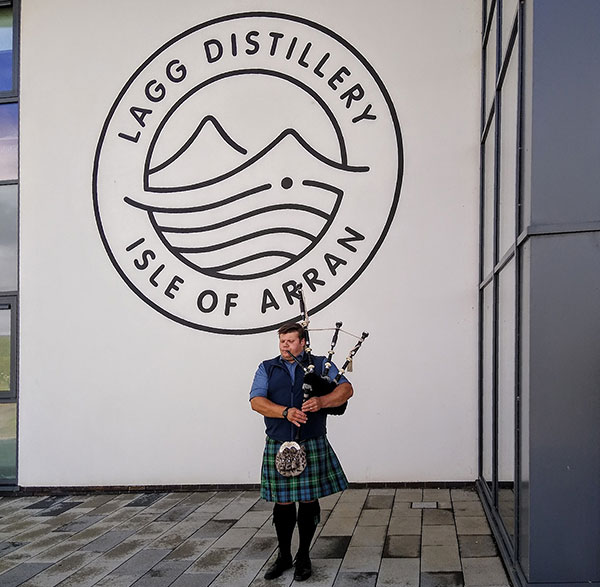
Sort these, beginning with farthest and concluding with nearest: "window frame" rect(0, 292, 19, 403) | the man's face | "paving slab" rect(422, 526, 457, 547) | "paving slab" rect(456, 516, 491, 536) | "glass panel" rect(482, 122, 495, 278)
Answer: "window frame" rect(0, 292, 19, 403) < "glass panel" rect(482, 122, 495, 278) < "paving slab" rect(456, 516, 491, 536) < "paving slab" rect(422, 526, 457, 547) < the man's face

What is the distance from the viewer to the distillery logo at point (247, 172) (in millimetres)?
6102

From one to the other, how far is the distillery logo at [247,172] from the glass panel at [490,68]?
2.29 ft

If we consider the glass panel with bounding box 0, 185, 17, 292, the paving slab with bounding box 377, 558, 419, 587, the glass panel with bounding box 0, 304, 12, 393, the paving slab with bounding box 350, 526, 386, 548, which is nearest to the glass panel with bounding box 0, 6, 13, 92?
the glass panel with bounding box 0, 185, 17, 292

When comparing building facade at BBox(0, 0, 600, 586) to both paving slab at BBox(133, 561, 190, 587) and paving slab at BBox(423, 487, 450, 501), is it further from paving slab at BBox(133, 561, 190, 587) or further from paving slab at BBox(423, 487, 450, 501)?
paving slab at BBox(133, 561, 190, 587)

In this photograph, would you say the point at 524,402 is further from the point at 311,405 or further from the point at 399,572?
the point at 399,572

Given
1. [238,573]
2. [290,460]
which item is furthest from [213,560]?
[290,460]

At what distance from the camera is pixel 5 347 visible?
21.5 ft

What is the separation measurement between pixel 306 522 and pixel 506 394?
1.13m

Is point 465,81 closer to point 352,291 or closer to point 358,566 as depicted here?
point 352,291

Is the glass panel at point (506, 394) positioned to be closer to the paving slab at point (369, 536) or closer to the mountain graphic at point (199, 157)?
the paving slab at point (369, 536)

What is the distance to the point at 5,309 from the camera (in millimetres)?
6559

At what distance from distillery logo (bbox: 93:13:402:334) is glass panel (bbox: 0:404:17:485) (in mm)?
1371

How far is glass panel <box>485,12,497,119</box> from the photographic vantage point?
523cm

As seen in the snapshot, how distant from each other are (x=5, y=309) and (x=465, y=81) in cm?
378
